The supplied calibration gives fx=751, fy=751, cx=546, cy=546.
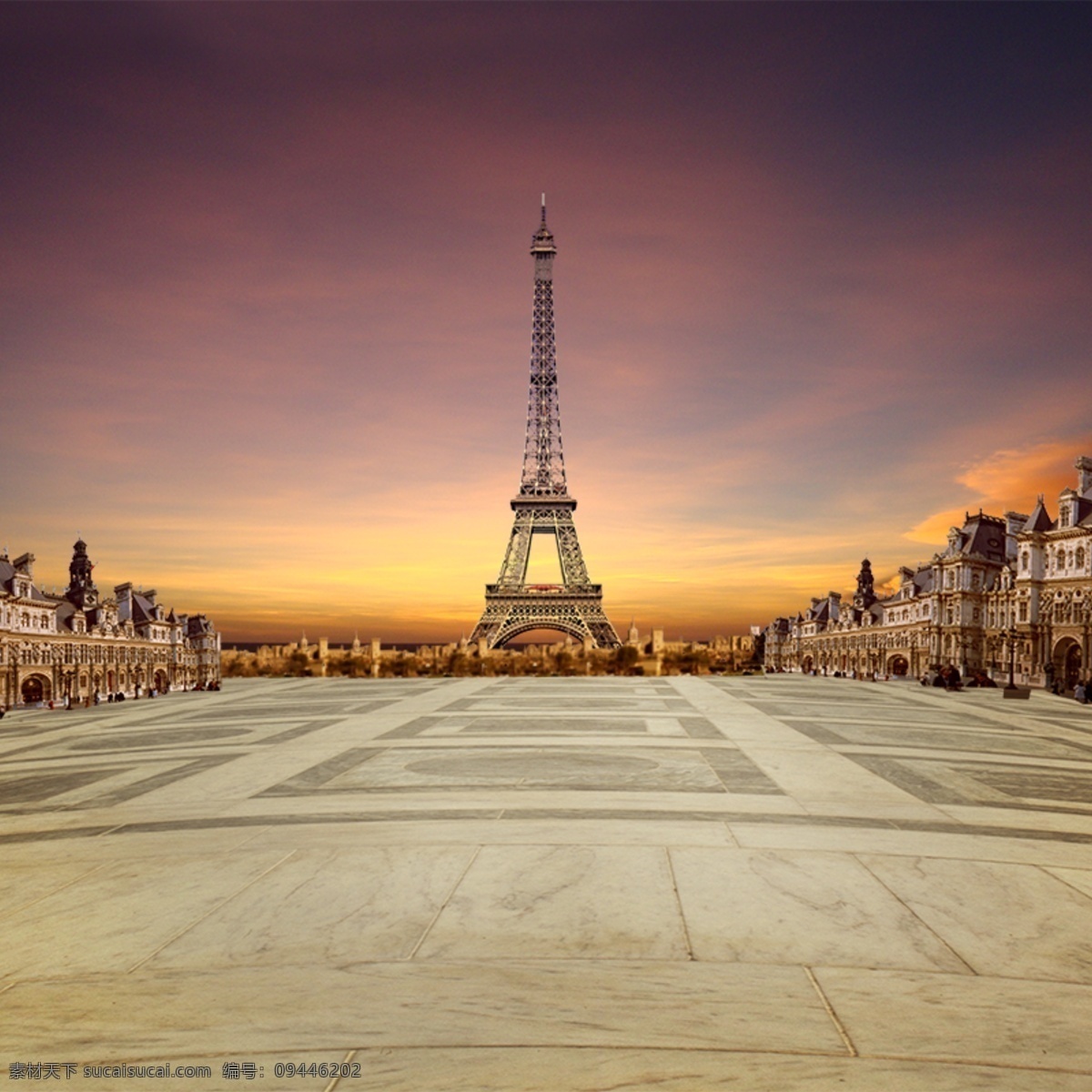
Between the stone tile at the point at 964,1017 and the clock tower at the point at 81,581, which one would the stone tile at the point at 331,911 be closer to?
the stone tile at the point at 964,1017

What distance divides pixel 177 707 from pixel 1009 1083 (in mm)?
35007

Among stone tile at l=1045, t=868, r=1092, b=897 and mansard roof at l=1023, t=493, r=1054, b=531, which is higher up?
mansard roof at l=1023, t=493, r=1054, b=531

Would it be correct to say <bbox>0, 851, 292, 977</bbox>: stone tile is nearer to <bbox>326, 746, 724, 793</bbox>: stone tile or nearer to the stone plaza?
the stone plaza

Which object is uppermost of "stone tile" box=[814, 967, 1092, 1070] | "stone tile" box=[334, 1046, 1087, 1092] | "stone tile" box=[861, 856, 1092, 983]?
"stone tile" box=[334, 1046, 1087, 1092]

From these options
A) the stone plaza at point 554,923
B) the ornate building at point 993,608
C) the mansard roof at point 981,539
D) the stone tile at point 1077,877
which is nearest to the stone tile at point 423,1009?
the stone plaza at point 554,923

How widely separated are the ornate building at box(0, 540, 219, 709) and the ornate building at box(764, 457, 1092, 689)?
62.2m

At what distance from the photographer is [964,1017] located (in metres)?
5.37

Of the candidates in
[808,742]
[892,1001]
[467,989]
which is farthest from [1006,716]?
[467,989]

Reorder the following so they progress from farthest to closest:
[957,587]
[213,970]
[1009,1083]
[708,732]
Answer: [957,587]
[708,732]
[213,970]
[1009,1083]

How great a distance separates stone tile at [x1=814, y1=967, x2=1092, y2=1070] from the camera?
4855mm

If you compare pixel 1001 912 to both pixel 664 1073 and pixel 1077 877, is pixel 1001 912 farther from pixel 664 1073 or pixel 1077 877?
pixel 664 1073

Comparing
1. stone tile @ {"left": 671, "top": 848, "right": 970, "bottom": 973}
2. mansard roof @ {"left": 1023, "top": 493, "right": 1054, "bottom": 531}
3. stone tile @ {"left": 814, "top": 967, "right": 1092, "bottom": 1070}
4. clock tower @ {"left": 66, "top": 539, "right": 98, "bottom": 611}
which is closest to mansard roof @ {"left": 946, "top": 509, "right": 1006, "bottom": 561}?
mansard roof @ {"left": 1023, "top": 493, "right": 1054, "bottom": 531}

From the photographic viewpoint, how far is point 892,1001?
5.60m

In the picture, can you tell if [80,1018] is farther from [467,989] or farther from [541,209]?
[541,209]
